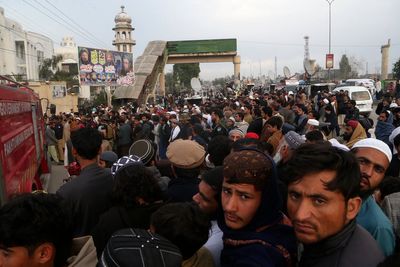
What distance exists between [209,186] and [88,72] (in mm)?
27497

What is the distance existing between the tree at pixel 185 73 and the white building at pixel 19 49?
27.1 meters

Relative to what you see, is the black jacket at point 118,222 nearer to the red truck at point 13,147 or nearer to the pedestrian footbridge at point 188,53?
the red truck at point 13,147

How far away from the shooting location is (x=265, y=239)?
1.70 metres

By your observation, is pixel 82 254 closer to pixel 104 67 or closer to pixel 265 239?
pixel 265 239

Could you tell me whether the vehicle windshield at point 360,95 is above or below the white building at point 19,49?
below

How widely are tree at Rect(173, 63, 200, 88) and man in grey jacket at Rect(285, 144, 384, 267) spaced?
78794mm

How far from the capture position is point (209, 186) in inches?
90.2

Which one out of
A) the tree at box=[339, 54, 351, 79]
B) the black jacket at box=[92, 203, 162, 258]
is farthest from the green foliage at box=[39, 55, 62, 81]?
the tree at box=[339, 54, 351, 79]

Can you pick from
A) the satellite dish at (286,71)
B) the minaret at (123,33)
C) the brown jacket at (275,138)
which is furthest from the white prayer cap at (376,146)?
the minaret at (123,33)

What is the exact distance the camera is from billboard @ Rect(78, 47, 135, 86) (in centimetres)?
2754

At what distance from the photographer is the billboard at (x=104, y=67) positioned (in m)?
27.5

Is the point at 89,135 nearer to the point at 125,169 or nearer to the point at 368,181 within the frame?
the point at 125,169

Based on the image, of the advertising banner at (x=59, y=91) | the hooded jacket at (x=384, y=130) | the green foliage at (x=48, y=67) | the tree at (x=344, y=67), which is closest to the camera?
the hooded jacket at (x=384, y=130)

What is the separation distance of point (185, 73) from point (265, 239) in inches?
3234
